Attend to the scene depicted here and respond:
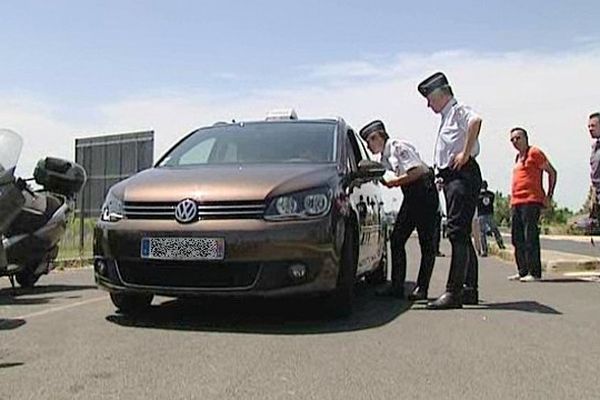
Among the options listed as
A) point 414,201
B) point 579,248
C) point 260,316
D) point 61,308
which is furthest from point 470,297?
point 579,248

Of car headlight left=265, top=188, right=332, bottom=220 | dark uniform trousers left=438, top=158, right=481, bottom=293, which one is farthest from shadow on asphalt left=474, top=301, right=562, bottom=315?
car headlight left=265, top=188, right=332, bottom=220

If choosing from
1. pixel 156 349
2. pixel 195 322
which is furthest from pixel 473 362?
pixel 195 322

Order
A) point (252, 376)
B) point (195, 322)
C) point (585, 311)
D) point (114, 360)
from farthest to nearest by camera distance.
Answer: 1. point (585, 311)
2. point (195, 322)
3. point (114, 360)
4. point (252, 376)

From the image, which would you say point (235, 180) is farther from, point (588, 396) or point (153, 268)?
point (588, 396)

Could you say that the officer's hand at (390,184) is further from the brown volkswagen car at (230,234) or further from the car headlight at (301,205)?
the car headlight at (301,205)

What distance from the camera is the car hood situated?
583cm

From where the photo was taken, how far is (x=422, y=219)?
311 inches

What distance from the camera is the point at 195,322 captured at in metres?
6.16

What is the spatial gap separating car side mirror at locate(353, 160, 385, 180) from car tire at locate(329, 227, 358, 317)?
2.24 ft

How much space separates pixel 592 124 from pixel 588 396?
6.48 meters

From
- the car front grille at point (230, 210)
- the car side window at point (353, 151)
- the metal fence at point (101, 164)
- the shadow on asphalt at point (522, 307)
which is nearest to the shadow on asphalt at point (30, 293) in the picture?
the car front grille at point (230, 210)

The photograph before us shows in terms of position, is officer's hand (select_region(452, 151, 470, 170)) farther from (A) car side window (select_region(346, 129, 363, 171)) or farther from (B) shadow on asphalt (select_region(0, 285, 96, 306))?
(B) shadow on asphalt (select_region(0, 285, 96, 306))

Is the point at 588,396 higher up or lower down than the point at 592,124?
lower down

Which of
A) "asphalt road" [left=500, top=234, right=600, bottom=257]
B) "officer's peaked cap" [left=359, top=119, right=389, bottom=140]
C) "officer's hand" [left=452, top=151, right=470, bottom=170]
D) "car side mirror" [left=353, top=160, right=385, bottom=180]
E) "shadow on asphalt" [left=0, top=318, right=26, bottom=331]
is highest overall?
"officer's peaked cap" [left=359, top=119, right=389, bottom=140]
